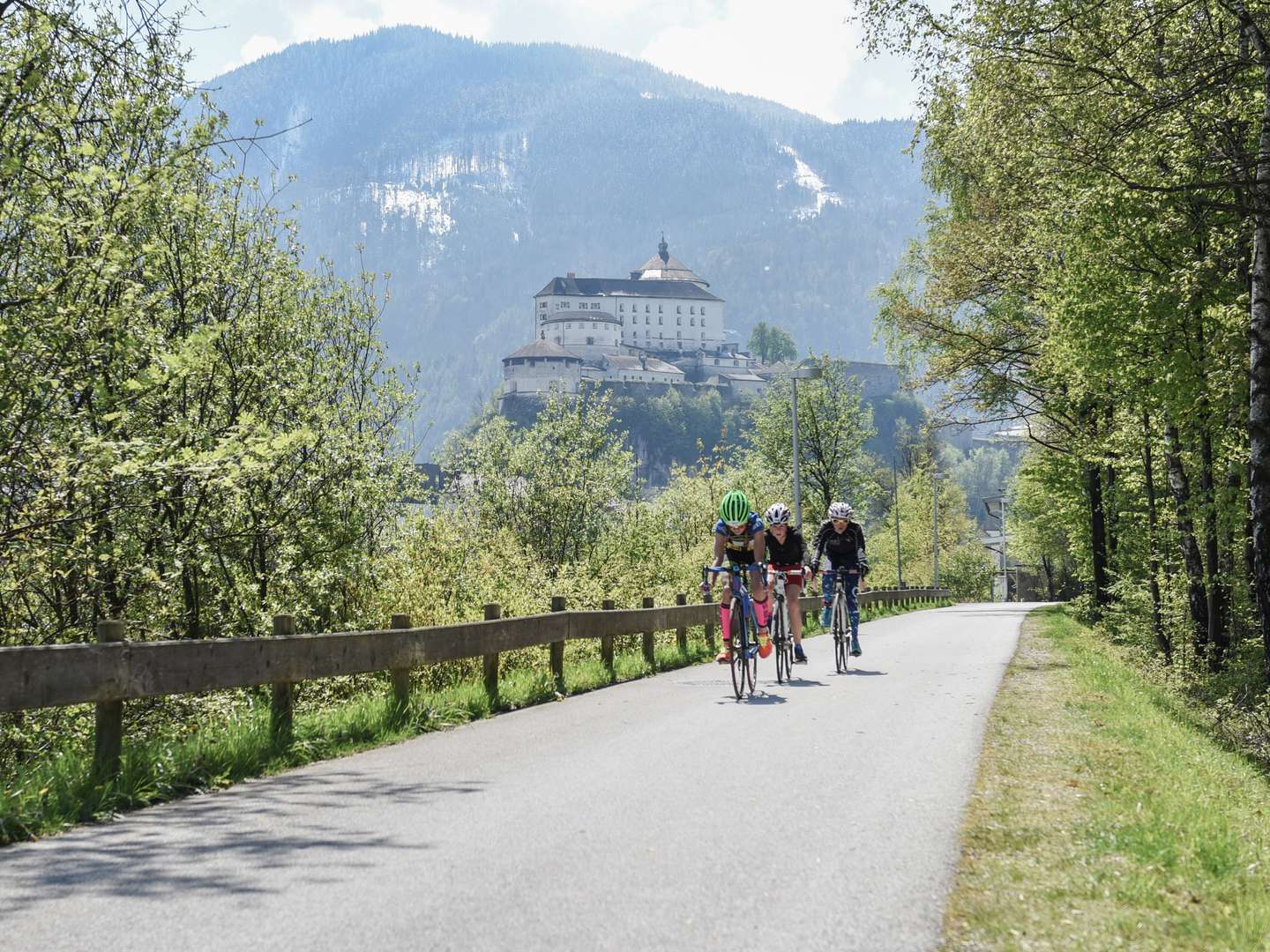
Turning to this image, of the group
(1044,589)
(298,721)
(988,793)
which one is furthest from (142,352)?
(1044,589)

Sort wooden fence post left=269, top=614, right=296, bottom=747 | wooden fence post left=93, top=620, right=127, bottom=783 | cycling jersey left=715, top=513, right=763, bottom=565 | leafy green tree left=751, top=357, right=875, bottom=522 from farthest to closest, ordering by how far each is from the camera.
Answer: leafy green tree left=751, top=357, right=875, bottom=522, cycling jersey left=715, top=513, right=763, bottom=565, wooden fence post left=269, top=614, right=296, bottom=747, wooden fence post left=93, top=620, right=127, bottom=783

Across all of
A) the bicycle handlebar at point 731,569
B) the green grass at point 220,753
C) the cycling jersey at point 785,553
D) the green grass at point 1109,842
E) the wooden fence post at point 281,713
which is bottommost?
the green grass at point 1109,842

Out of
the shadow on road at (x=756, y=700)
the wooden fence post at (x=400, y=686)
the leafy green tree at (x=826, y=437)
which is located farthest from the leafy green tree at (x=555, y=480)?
the leafy green tree at (x=826, y=437)

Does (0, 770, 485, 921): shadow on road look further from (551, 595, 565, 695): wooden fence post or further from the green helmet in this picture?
the green helmet

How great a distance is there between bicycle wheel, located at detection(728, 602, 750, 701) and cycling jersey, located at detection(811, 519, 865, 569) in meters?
3.66

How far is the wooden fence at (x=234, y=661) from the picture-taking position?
693 centimetres

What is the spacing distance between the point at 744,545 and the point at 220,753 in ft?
22.8

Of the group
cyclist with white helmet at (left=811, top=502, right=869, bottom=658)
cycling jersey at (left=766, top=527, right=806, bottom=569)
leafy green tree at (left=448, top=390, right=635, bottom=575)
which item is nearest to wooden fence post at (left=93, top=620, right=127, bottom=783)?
cycling jersey at (left=766, top=527, right=806, bottom=569)

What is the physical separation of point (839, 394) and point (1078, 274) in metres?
45.0

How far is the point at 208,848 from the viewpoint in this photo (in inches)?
223

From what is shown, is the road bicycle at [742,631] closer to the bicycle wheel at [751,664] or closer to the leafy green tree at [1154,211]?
the bicycle wheel at [751,664]

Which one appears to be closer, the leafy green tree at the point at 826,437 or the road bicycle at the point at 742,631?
the road bicycle at the point at 742,631

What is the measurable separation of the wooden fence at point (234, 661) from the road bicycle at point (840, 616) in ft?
14.5

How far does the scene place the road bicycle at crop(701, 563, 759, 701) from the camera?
12.9 meters
